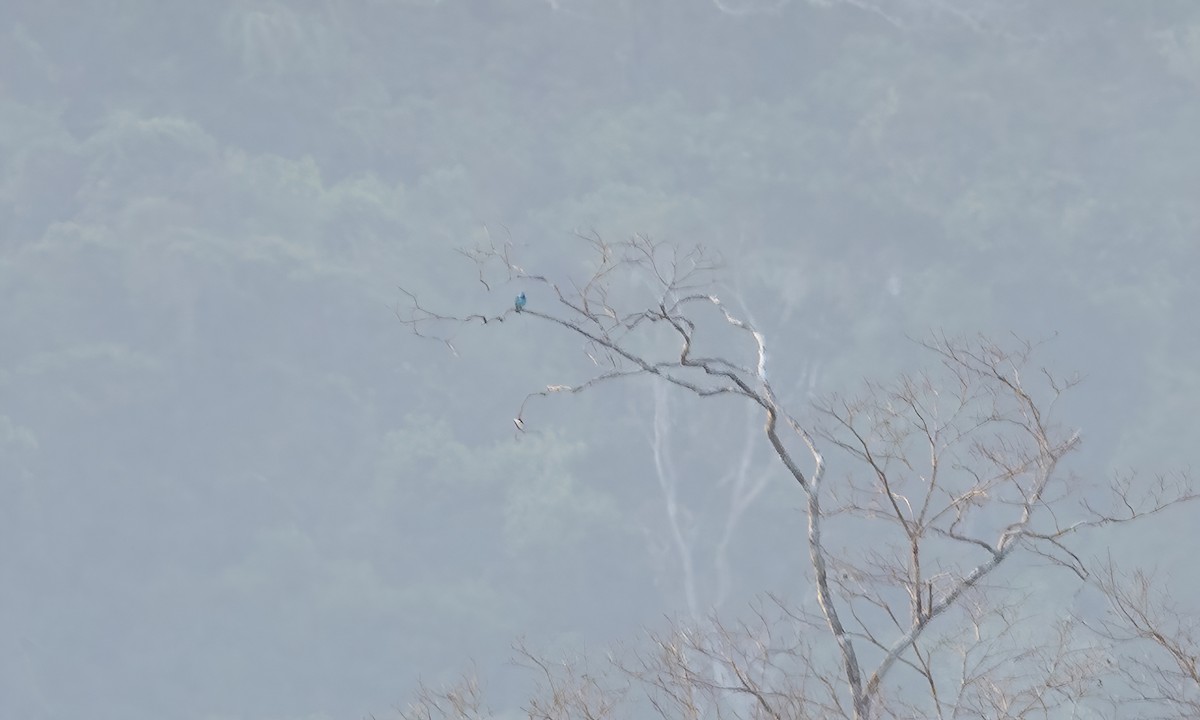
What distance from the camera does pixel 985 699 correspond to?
12359mm

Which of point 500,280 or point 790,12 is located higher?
point 790,12

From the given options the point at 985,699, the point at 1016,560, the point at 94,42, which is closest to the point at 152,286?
the point at 94,42

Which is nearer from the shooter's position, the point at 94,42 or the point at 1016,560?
the point at 1016,560

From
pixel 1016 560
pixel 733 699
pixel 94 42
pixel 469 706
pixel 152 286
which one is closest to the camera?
pixel 469 706

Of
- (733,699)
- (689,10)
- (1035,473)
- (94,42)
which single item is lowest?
(1035,473)

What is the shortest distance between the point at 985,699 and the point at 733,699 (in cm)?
1581

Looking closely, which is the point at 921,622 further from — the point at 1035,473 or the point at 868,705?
the point at 1035,473

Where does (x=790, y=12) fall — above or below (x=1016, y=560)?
above

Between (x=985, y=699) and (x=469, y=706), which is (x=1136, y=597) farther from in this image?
(x=469, y=706)

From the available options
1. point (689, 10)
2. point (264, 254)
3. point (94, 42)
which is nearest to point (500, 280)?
point (264, 254)

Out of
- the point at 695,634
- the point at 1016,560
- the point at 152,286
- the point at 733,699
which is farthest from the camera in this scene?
the point at 152,286

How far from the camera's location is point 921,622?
1070cm

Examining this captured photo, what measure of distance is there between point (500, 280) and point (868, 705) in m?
28.4

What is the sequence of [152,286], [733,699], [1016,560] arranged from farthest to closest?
1. [152,286]
2. [1016,560]
3. [733,699]
